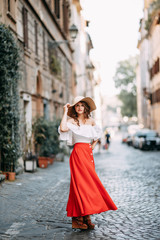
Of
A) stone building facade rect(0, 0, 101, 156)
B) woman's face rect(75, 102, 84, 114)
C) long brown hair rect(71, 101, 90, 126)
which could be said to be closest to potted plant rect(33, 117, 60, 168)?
stone building facade rect(0, 0, 101, 156)

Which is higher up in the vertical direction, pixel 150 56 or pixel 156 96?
pixel 150 56

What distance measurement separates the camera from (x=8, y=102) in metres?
11.2

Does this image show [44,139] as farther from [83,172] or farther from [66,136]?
[83,172]

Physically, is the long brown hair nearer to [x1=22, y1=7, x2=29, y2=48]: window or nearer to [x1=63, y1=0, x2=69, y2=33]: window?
[x1=22, y1=7, x2=29, y2=48]: window

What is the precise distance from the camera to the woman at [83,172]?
18.3 feet

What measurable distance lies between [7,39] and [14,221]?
5905mm

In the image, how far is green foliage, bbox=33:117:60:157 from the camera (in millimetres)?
16125

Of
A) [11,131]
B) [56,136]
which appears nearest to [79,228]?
[11,131]

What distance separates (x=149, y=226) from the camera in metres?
5.70

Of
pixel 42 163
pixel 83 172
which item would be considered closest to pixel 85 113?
pixel 83 172

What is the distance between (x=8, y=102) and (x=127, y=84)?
225 ft

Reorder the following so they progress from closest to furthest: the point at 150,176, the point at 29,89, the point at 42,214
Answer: the point at 42,214, the point at 150,176, the point at 29,89

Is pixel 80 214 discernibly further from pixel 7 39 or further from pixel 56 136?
pixel 56 136

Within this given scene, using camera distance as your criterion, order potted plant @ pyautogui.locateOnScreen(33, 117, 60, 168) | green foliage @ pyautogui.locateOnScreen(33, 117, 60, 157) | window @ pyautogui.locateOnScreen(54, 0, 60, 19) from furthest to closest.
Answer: window @ pyautogui.locateOnScreen(54, 0, 60, 19) < green foliage @ pyautogui.locateOnScreen(33, 117, 60, 157) < potted plant @ pyautogui.locateOnScreen(33, 117, 60, 168)
